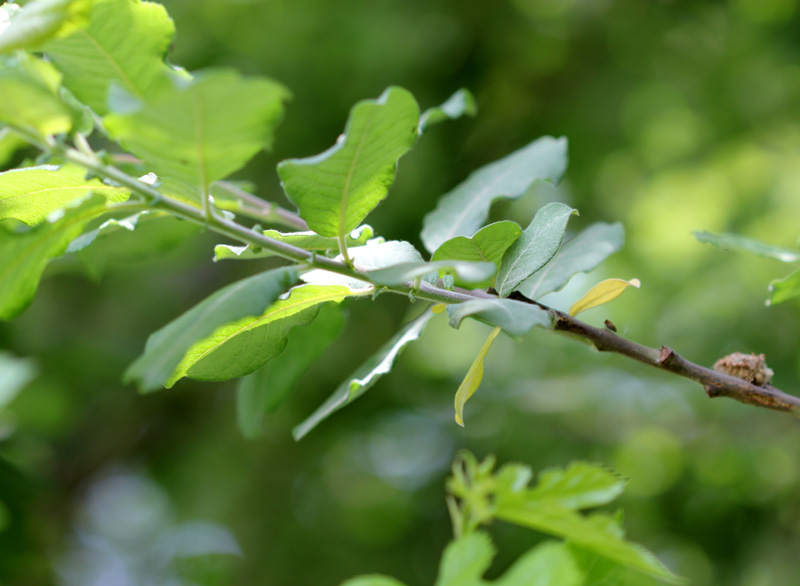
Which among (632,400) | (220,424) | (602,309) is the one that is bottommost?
(220,424)

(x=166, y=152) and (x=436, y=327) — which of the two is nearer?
(x=166, y=152)

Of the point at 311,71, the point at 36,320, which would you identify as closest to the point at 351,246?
the point at 311,71

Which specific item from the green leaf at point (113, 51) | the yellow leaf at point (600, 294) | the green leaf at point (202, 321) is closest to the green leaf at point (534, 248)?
the yellow leaf at point (600, 294)

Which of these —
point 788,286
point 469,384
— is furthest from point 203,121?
point 788,286

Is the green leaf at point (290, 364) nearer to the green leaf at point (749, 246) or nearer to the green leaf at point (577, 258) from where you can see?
the green leaf at point (577, 258)

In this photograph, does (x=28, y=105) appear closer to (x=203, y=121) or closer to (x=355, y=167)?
(x=203, y=121)

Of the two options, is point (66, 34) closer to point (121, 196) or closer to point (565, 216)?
point (121, 196)

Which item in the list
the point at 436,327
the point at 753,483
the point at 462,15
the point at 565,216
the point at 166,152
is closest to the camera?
the point at 166,152

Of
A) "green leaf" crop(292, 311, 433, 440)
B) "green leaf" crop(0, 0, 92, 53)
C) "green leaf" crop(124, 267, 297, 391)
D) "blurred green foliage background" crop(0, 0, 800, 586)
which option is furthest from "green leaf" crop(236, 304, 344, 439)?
"blurred green foliage background" crop(0, 0, 800, 586)

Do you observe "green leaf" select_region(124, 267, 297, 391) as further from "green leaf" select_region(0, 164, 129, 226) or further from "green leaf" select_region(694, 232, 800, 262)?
"green leaf" select_region(694, 232, 800, 262)
